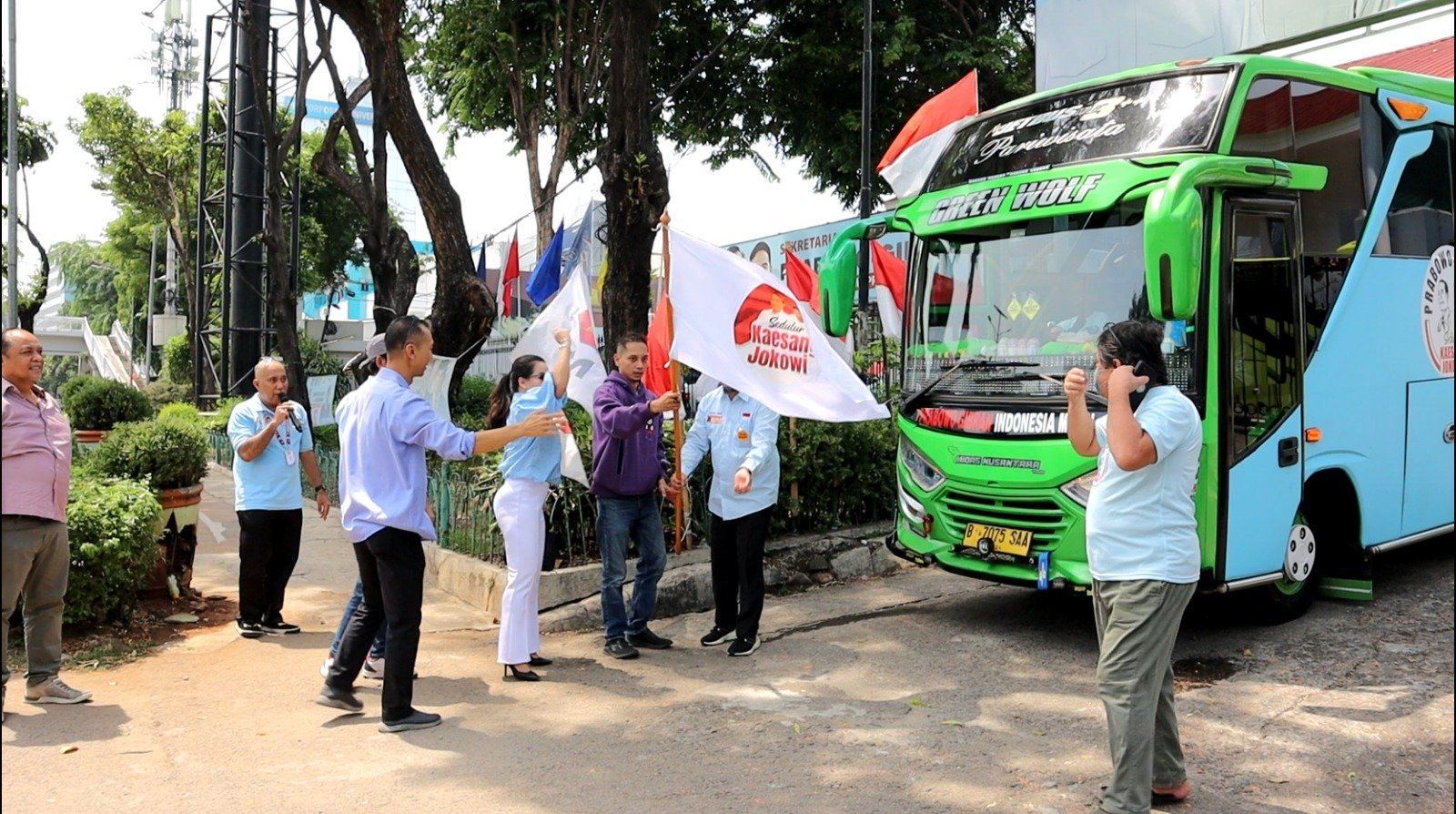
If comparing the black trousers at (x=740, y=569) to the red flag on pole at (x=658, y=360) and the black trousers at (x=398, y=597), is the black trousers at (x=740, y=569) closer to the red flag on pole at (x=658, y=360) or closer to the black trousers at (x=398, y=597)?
the red flag on pole at (x=658, y=360)

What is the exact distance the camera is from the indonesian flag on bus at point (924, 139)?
887 cm

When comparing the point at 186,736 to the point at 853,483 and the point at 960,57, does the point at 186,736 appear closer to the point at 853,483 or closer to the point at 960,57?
the point at 853,483

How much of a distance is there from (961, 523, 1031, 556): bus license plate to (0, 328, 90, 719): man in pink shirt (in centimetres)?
481

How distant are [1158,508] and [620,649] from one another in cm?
361

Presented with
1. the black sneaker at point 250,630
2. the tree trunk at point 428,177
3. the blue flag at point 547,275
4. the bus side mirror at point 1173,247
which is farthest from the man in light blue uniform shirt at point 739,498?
the tree trunk at point 428,177

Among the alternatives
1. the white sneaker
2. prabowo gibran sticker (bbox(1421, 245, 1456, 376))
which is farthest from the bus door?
the white sneaker

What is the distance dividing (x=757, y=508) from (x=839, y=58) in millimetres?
11041

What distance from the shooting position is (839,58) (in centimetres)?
1623

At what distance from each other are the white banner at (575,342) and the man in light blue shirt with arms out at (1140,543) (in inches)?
156

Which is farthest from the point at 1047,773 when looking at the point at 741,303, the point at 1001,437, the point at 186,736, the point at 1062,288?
the point at 186,736

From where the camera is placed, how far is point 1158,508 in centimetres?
415

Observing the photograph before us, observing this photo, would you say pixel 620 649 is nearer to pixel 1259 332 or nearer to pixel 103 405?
pixel 1259 332

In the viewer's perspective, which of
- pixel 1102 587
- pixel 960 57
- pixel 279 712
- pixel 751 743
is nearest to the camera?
pixel 1102 587

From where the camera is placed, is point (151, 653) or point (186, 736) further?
point (151, 653)
